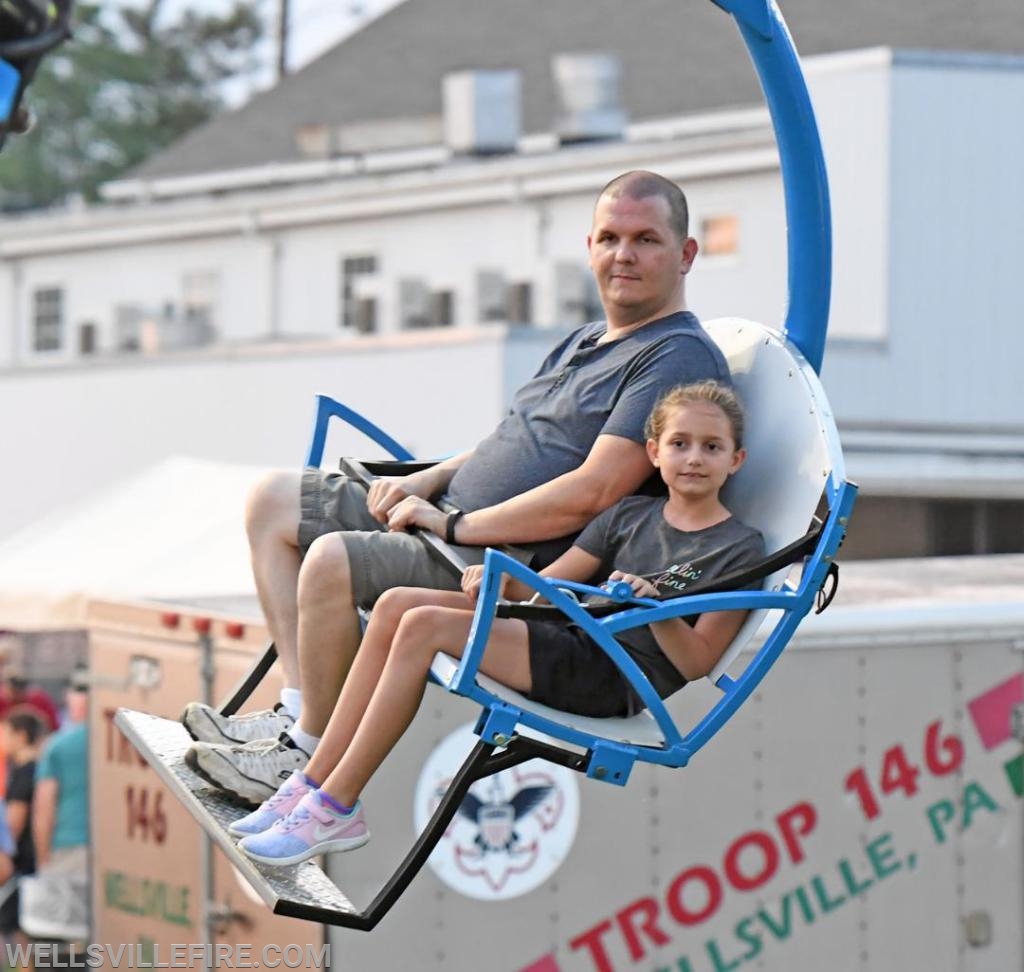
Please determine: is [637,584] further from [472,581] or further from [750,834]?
[750,834]

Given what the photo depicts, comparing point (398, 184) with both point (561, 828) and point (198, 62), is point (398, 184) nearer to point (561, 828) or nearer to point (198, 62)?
point (561, 828)

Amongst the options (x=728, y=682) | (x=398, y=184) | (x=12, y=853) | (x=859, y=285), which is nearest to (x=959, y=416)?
(x=859, y=285)

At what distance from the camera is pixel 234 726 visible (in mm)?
5660

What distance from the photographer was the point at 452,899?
8.67 meters

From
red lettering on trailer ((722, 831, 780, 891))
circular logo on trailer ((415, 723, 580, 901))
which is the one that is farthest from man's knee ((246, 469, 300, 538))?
red lettering on trailer ((722, 831, 780, 891))

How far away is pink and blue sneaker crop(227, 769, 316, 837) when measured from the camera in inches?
208

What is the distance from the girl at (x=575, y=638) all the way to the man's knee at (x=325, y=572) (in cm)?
16

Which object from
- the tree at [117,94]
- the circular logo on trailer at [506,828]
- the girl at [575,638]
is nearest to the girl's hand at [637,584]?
the girl at [575,638]

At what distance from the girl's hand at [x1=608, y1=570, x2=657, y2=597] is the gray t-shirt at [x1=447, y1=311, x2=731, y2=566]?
35cm

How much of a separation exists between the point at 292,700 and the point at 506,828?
3.26 meters

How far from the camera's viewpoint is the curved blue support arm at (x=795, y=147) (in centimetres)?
519

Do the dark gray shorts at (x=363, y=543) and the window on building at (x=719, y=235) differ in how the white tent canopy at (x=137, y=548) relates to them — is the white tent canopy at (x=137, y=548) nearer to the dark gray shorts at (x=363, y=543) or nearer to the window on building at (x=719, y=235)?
the dark gray shorts at (x=363, y=543)

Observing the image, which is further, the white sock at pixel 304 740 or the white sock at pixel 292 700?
the white sock at pixel 292 700

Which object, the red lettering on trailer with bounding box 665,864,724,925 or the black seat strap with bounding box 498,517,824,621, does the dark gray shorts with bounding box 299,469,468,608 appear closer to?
the black seat strap with bounding box 498,517,824,621
